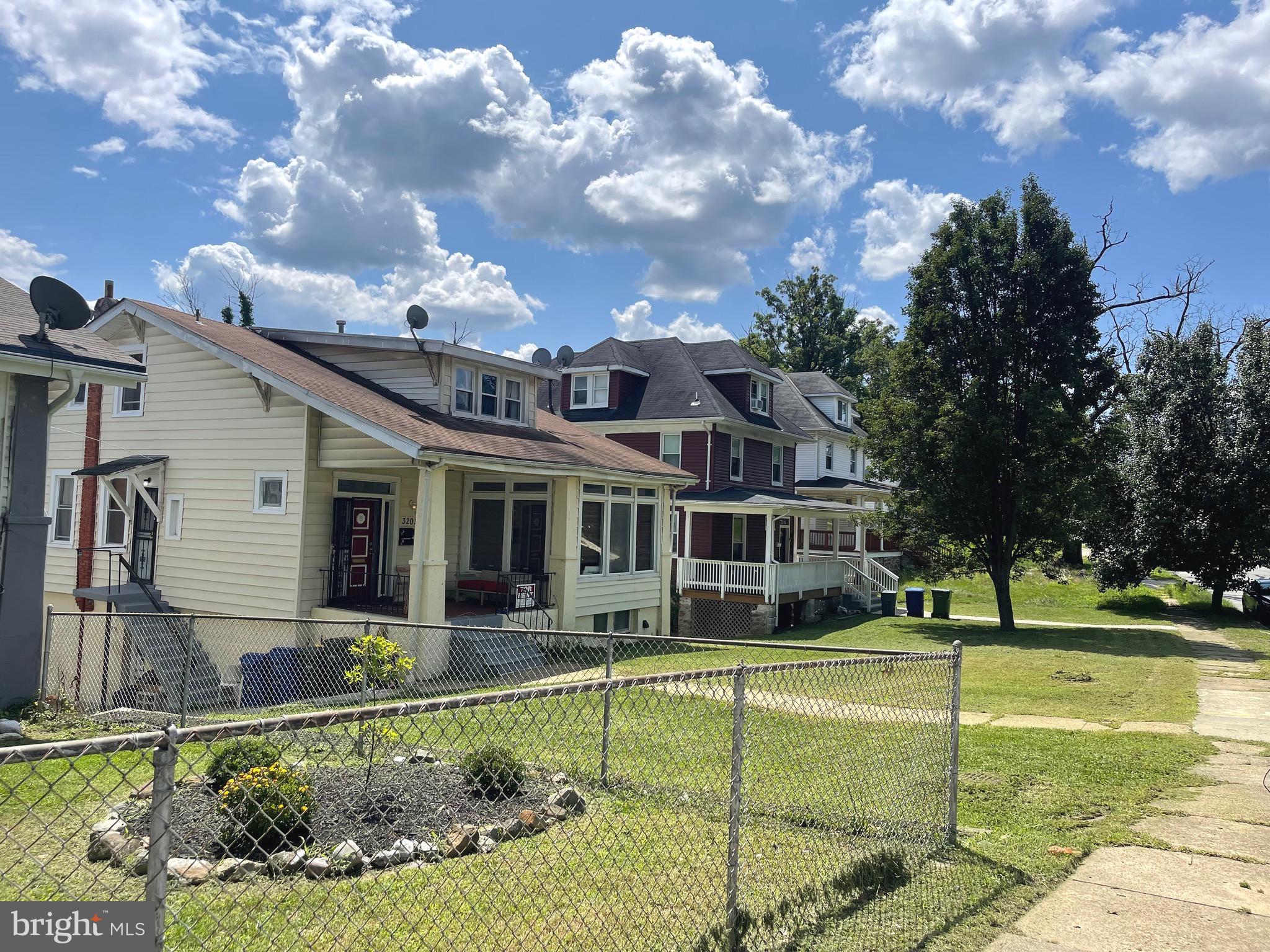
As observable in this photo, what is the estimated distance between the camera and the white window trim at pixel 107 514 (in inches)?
682

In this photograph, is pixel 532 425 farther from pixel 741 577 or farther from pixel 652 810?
pixel 652 810

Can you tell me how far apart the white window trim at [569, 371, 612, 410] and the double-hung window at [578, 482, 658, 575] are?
34.8ft

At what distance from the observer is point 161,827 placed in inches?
94.5

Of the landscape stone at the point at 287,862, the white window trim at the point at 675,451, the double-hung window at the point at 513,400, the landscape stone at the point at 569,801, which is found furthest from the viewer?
the white window trim at the point at 675,451

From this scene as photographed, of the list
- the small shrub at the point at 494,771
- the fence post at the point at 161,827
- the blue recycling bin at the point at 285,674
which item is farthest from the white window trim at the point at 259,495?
the fence post at the point at 161,827

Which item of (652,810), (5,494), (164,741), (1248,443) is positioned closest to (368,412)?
(5,494)

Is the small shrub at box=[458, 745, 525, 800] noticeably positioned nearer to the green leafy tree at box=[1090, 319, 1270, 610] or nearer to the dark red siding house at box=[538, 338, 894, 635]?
the dark red siding house at box=[538, 338, 894, 635]

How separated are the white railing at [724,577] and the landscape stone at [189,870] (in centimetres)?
1961

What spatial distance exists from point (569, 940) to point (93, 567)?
17.5 meters

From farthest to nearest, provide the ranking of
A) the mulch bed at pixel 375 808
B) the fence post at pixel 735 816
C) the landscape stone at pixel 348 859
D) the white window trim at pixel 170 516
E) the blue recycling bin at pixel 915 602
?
1. the blue recycling bin at pixel 915 602
2. the white window trim at pixel 170 516
3. the mulch bed at pixel 375 808
4. the landscape stone at pixel 348 859
5. the fence post at pixel 735 816

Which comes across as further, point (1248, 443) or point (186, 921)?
point (1248, 443)

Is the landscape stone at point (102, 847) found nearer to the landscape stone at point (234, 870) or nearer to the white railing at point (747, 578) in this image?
the landscape stone at point (234, 870)

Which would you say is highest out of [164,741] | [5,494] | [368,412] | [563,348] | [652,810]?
[563,348]

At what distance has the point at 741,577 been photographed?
24.3 meters
